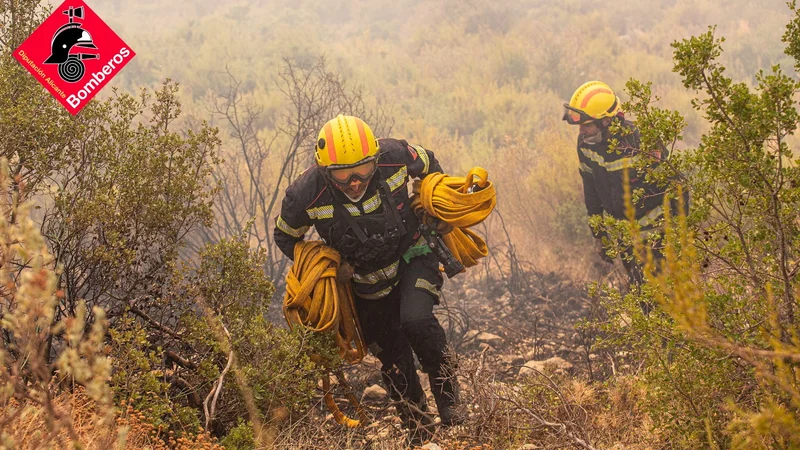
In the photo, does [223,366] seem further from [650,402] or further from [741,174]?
[741,174]

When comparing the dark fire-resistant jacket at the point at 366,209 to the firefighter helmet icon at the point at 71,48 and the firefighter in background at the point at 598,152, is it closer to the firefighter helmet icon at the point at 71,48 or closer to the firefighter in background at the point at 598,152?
the firefighter helmet icon at the point at 71,48

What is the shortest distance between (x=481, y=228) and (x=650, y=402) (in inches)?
274

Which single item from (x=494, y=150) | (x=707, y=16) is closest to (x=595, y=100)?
(x=494, y=150)

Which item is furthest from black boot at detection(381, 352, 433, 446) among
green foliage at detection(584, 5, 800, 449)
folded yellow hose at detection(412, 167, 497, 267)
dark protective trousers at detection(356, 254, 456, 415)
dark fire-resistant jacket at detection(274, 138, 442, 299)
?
green foliage at detection(584, 5, 800, 449)

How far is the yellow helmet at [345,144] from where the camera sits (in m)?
4.32

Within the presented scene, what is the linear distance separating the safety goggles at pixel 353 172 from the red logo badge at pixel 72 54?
5.25ft

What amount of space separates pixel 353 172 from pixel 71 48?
7.94 feet

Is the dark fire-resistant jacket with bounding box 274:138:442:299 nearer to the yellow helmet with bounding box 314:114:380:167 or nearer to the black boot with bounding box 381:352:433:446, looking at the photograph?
the yellow helmet with bounding box 314:114:380:167

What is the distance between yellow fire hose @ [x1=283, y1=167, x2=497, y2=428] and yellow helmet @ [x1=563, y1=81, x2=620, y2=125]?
232 cm

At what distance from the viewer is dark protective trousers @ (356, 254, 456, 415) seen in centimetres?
437

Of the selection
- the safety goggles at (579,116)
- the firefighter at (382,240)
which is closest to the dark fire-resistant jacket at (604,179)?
→ the safety goggles at (579,116)

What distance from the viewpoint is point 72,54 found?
16.8 feet

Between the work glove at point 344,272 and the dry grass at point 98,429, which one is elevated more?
the dry grass at point 98,429

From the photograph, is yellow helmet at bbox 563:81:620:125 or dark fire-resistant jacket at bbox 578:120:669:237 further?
yellow helmet at bbox 563:81:620:125
